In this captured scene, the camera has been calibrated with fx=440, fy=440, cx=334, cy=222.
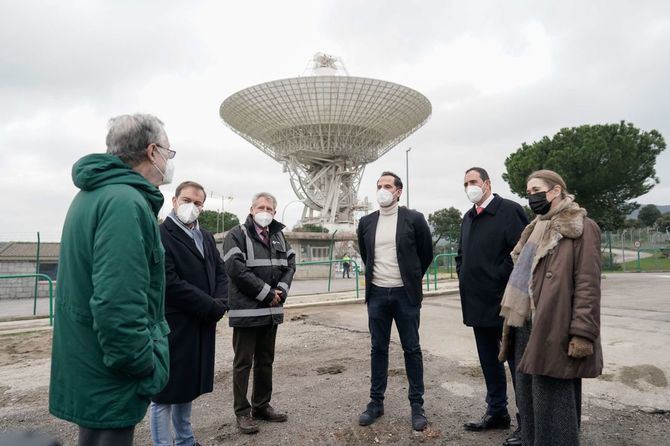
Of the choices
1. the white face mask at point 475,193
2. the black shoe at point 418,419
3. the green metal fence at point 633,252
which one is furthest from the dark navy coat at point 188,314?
the green metal fence at point 633,252

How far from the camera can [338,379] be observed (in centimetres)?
444

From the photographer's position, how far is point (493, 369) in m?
3.33

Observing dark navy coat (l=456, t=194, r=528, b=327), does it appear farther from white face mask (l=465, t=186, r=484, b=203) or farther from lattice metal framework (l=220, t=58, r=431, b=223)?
lattice metal framework (l=220, t=58, r=431, b=223)

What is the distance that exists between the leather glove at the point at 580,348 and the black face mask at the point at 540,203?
0.84m

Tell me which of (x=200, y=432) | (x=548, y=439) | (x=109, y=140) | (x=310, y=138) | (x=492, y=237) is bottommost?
(x=200, y=432)

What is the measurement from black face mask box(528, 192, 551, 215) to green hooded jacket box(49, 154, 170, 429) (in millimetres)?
2248

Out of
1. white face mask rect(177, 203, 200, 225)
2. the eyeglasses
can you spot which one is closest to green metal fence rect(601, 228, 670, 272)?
white face mask rect(177, 203, 200, 225)

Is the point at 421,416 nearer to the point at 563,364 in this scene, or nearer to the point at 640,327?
the point at 563,364

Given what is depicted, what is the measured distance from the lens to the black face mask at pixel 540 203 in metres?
2.75

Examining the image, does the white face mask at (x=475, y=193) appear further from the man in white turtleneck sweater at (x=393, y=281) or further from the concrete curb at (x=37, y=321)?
the concrete curb at (x=37, y=321)

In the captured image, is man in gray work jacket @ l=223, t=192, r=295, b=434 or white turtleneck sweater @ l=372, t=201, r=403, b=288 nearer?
man in gray work jacket @ l=223, t=192, r=295, b=434

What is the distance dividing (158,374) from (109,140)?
1.03 metres

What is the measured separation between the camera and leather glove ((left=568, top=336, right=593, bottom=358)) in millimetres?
2256

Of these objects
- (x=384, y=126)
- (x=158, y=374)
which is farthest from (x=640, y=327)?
(x=384, y=126)
